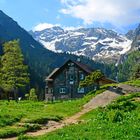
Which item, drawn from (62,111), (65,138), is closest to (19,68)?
(62,111)

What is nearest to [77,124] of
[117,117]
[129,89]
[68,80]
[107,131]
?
[117,117]

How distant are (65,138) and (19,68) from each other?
60.8m

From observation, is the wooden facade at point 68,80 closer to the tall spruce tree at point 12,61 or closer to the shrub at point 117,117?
the tall spruce tree at point 12,61

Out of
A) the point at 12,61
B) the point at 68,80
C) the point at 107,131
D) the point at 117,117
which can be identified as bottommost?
the point at 107,131

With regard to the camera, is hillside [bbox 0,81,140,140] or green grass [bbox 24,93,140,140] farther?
hillside [bbox 0,81,140,140]

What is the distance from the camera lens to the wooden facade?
121688 millimetres

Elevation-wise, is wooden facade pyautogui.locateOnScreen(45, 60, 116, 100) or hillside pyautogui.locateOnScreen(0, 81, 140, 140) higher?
wooden facade pyautogui.locateOnScreen(45, 60, 116, 100)

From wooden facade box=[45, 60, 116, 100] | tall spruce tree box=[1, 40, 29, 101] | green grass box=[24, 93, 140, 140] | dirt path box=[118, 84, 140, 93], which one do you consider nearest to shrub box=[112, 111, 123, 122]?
green grass box=[24, 93, 140, 140]

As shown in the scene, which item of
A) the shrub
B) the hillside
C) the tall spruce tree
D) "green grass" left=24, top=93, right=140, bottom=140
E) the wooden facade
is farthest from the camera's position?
the wooden facade

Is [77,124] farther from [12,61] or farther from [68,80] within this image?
[68,80]

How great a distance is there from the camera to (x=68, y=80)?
12356 centimetres

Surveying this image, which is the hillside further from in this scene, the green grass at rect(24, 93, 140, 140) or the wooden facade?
the wooden facade

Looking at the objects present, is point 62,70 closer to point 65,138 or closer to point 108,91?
point 108,91

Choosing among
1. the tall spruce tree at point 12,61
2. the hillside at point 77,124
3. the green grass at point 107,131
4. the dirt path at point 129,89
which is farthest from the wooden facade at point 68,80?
the green grass at point 107,131
